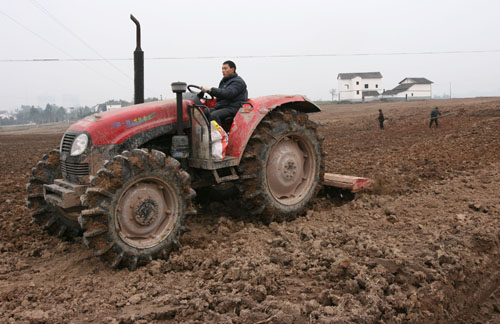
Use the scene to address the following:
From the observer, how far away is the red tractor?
3.78 metres

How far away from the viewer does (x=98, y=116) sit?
4301 mm

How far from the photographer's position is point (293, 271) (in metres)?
3.62

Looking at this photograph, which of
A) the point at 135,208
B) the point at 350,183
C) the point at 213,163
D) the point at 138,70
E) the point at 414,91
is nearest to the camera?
the point at 135,208

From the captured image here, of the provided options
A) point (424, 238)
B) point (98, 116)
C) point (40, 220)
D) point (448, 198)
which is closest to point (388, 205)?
point (448, 198)

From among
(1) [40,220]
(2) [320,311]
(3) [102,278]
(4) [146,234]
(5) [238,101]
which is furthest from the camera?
(5) [238,101]

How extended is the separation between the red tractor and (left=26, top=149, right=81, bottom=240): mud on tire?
0.04 ft

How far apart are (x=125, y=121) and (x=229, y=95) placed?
4.27 feet

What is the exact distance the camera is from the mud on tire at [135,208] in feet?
12.0

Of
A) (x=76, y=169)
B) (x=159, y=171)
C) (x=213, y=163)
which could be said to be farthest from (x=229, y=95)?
(x=76, y=169)

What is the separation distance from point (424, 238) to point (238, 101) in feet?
8.66

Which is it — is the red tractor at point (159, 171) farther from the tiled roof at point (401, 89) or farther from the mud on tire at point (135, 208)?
the tiled roof at point (401, 89)

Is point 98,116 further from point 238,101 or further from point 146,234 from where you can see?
point 238,101

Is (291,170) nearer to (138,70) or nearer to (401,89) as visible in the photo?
(138,70)

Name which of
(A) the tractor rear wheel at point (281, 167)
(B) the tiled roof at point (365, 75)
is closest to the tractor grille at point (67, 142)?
(A) the tractor rear wheel at point (281, 167)
